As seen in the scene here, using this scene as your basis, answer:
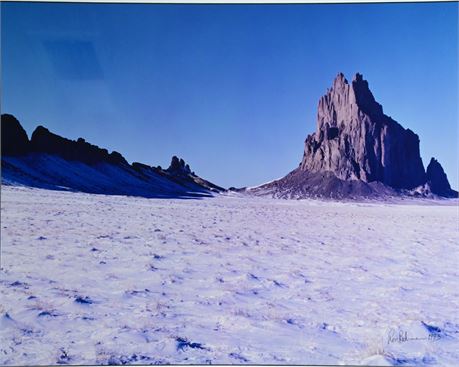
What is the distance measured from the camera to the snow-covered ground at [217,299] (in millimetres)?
3906

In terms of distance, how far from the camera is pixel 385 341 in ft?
13.1

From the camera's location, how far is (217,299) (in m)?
4.84

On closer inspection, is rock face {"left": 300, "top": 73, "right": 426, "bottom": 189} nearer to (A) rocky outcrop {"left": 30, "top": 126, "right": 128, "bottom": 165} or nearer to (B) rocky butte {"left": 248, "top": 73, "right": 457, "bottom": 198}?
(B) rocky butte {"left": 248, "top": 73, "right": 457, "bottom": 198}

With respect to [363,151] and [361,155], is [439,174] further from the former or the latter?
[361,155]

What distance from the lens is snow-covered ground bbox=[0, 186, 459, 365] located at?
154 inches

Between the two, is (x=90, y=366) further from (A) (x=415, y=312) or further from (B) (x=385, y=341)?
(A) (x=415, y=312)

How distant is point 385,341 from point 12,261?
5091 millimetres

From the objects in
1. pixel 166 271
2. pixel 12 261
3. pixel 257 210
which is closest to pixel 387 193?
pixel 257 210

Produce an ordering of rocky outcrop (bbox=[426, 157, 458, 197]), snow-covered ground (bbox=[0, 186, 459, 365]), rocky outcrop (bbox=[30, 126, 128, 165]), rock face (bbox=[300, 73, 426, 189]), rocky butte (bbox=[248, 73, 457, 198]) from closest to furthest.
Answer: snow-covered ground (bbox=[0, 186, 459, 365]) < rocky outcrop (bbox=[426, 157, 458, 197]) < rocky outcrop (bbox=[30, 126, 128, 165]) < rocky butte (bbox=[248, 73, 457, 198]) < rock face (bbox=[300, 73, 426, 189])
